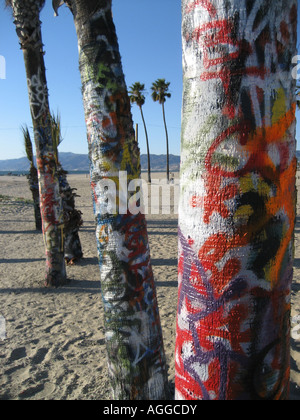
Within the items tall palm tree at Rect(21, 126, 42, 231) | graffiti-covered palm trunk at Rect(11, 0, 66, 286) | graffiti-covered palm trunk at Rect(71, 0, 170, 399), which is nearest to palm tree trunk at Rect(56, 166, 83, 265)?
graffiti-covered palm trunk at Rect(11, 0, 66, 286)

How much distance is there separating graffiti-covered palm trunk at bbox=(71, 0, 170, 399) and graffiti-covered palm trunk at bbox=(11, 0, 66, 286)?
404 centimetres

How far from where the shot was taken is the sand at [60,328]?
140 inches

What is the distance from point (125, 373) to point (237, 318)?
153 cm

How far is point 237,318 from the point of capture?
122 cm

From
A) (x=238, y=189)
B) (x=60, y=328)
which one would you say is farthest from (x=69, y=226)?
(x=238, y=189)

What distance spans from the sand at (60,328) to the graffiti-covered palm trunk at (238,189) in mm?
2580

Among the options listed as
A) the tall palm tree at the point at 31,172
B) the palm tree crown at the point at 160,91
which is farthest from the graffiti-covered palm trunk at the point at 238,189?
the palm tree crown at the point at 160,91

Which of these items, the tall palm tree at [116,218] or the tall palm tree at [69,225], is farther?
the tall palm tree at [69,225]

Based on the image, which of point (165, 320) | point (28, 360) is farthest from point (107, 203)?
point (165, 320)

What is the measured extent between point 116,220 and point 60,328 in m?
3.34

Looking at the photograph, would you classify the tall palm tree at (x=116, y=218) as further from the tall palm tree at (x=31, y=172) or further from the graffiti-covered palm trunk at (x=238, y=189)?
the tall palm tree at (x=31, y=172)

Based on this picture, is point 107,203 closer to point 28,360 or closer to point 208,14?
point 208,14

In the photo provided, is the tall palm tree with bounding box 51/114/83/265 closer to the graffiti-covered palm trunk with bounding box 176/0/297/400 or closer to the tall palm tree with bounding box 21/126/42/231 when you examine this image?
the tall palm tree with bounding box 21/126/42/231
